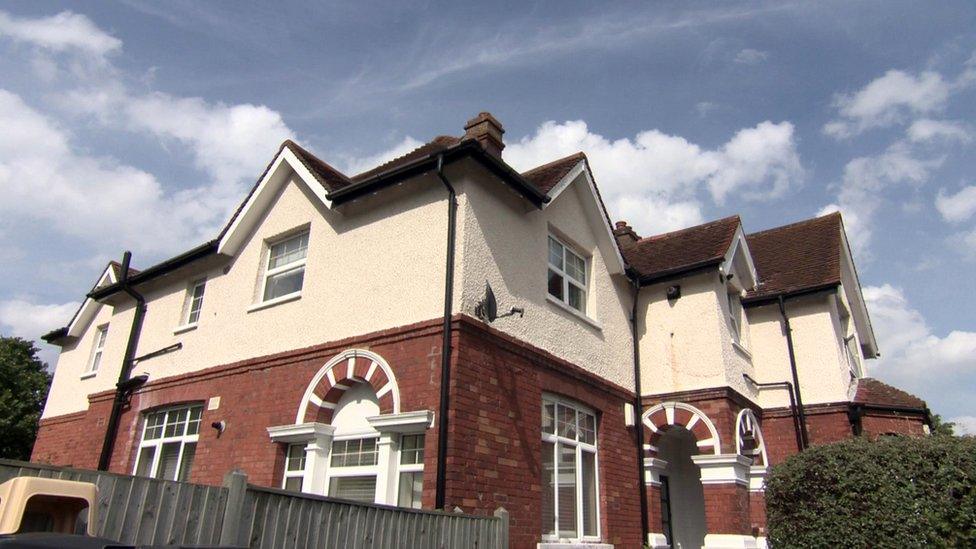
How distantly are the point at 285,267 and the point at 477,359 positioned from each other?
463 centimetres

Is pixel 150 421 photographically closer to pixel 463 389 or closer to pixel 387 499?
pixel 387 499

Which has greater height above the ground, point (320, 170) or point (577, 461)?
point (320, 170)

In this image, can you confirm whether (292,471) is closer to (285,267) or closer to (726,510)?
(285,267)

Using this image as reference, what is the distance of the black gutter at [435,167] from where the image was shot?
928 centimetres

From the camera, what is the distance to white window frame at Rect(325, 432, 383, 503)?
892cm

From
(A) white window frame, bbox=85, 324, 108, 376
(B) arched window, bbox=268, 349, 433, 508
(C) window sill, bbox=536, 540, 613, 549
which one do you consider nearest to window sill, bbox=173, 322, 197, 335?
(B) arched window, bbox=268, 349, 433, 508

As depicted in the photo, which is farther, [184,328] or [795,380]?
[795,380]

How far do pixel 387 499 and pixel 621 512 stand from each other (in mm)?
4675

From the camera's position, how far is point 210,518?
4.69 meters

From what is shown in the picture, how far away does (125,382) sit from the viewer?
1334 cm

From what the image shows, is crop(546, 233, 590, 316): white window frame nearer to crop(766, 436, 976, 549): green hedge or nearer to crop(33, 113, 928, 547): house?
crop(33, 113, 928, 547): house

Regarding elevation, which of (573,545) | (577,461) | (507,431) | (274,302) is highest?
(274,302)

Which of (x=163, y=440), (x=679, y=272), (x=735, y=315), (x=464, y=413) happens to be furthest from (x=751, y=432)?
(x=163, y=440)

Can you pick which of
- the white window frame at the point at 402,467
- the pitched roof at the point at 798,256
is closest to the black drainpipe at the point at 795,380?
the pitched roof at the point at 798,256
